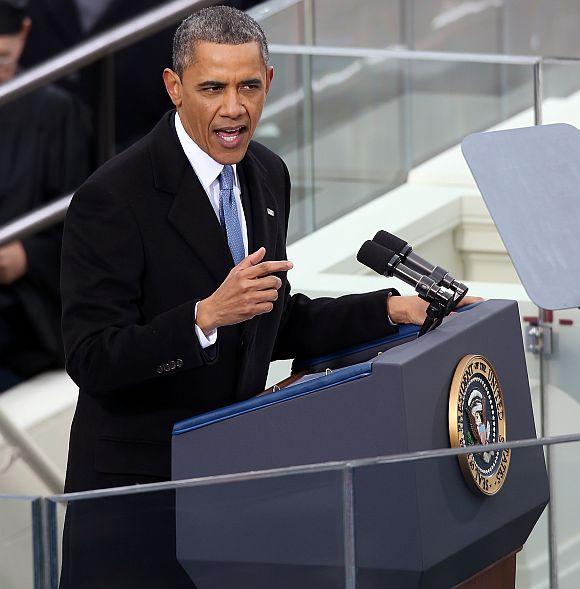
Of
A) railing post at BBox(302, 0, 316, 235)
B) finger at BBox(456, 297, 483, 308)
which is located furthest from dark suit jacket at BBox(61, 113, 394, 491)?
railing post at BBox(302, 0, 316, 235)

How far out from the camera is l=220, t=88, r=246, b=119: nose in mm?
1873

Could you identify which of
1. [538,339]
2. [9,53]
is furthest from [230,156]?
[9,53]

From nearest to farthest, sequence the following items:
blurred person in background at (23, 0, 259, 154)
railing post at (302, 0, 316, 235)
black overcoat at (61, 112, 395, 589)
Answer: black overcoat at (61, 112, 395, 589), railing post at (302, 0, 316, 235), blurred person in background at (23, 0, 259, 154)

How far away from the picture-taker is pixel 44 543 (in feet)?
5.82

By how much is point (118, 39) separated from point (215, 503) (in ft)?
7.26

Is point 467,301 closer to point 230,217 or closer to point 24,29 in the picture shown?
point 230,217

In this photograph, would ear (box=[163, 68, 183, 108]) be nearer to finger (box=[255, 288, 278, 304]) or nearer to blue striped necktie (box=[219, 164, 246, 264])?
blue striped necktie (box=[219, 164, 246, 264])

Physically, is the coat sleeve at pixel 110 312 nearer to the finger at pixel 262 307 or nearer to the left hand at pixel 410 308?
the finger at pixel 262 307

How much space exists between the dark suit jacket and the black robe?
70.0 inches

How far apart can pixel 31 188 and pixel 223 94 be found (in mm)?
2119

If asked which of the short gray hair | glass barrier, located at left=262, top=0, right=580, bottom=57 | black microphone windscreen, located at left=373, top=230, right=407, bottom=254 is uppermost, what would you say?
glass barrier, located at left=262, top=0, right=580, bottom=57

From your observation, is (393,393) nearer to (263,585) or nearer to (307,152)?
(263,585)

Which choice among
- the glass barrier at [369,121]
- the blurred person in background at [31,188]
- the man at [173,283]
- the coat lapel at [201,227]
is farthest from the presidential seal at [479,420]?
the blurred person in background at [31,188]

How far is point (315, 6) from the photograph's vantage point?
402 centimetres
